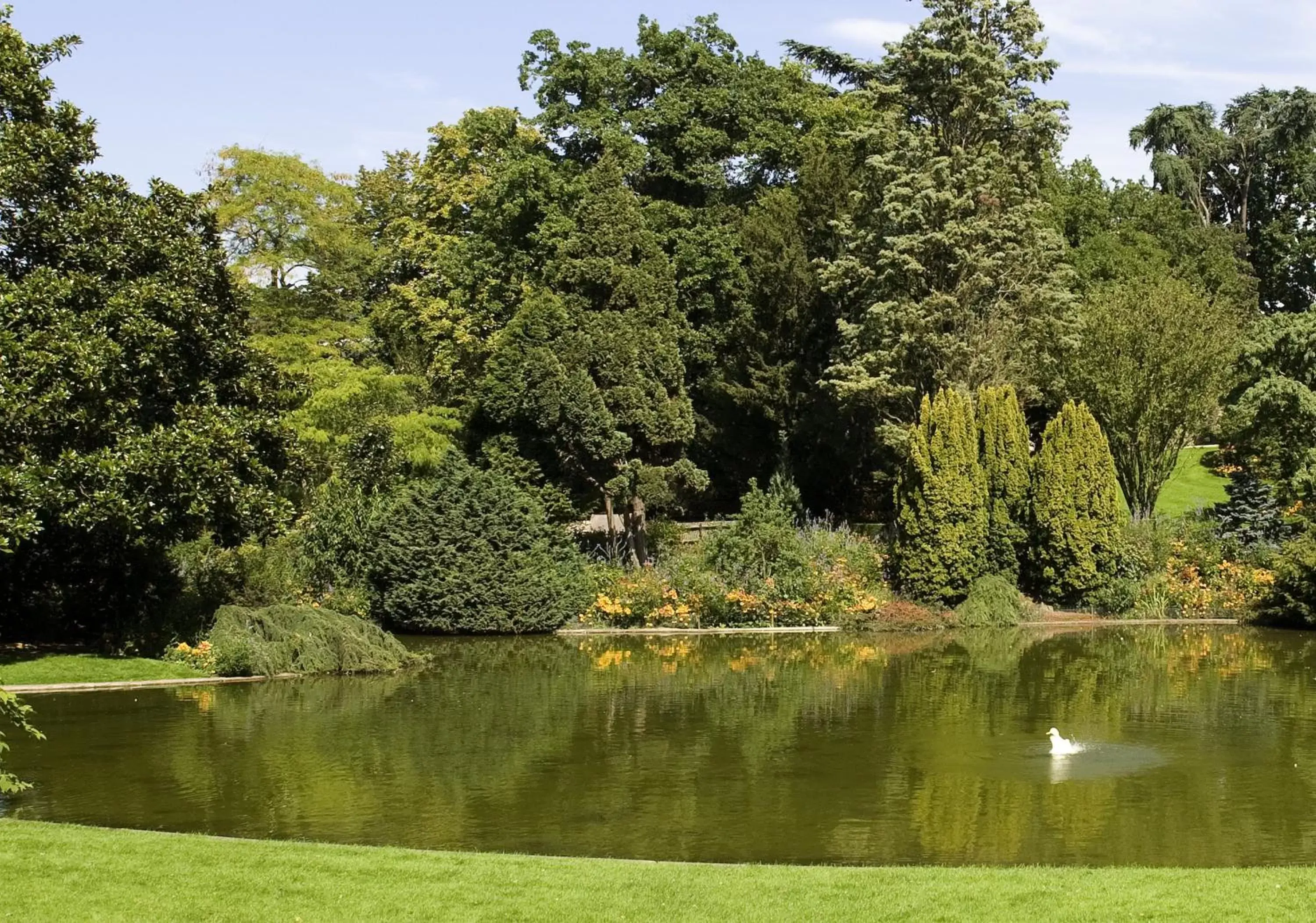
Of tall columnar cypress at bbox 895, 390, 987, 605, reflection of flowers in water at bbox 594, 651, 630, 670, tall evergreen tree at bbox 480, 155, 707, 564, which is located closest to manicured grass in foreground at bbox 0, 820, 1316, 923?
reflection of flowers in water at bbox 594, 651, 630, 670

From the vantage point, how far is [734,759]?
639 inches

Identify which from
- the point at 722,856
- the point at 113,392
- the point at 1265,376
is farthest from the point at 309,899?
the point at 1265,376

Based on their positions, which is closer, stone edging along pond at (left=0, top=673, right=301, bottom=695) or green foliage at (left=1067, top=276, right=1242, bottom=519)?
stone edging along pond at (left=0, top=673, right=301, bottom=695)

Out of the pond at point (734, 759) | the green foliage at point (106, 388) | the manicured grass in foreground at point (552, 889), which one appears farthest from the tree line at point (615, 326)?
the manicured grass in foreground at point (552, 889)

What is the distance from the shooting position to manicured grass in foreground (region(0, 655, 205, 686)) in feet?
70.0

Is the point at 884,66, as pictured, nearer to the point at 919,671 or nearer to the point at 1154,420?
the point at 1154,420

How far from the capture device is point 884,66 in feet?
124

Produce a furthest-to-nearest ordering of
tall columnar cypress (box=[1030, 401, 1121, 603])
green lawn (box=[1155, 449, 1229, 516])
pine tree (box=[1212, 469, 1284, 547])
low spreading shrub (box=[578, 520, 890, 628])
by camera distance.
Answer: green lawn (box=[1155, 449, 1229, 516]), pine tree (box=[1212, 469, 1284, 547]), tall columnar cypress (box=[1030, 401, 1121, 603]), low spreading shrub (box=[578, 520, 890, 628])

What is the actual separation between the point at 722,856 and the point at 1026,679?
38.4 ft

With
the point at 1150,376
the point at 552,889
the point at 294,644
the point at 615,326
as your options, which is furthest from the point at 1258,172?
the point at 552,889

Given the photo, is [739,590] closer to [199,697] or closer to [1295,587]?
[1295,587]

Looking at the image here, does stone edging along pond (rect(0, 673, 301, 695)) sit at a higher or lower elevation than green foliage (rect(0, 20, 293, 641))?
lower

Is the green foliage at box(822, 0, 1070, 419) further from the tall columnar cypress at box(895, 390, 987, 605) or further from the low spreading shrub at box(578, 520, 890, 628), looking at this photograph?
the low spreading shrub at box(578, 520, 890, 628)

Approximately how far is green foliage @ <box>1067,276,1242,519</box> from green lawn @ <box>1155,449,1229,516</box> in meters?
4.36
